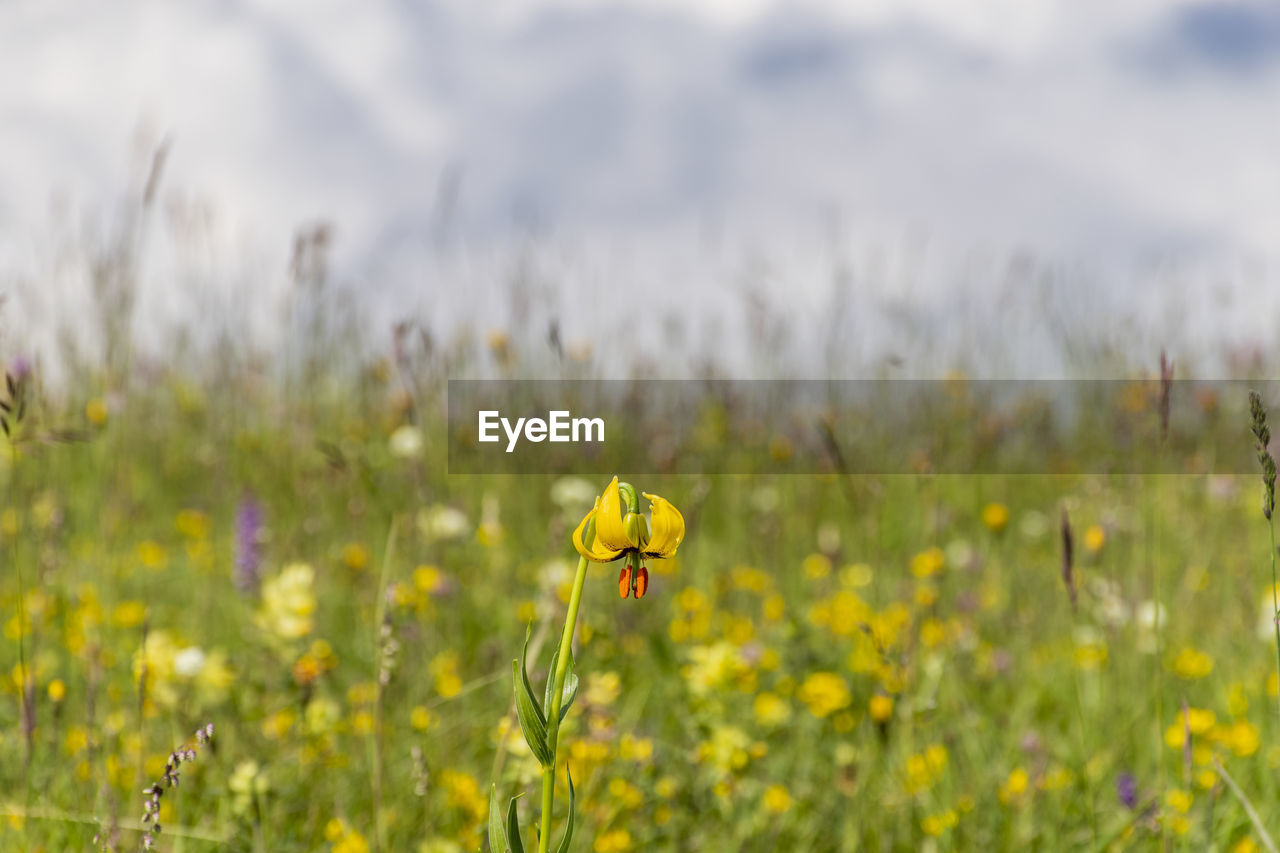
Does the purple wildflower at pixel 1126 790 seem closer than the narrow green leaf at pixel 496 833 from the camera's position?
No

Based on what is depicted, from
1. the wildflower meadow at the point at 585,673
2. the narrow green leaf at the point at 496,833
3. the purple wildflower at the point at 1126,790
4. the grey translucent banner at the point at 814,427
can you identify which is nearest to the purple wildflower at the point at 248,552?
the wildflower meadow at the point at 585,673

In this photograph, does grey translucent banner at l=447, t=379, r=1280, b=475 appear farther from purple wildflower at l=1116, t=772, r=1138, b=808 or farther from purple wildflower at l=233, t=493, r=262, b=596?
purple wildflower at l=1116, t=772, r=1138, b=808

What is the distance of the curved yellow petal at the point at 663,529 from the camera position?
0.83 meters

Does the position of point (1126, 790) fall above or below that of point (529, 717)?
below

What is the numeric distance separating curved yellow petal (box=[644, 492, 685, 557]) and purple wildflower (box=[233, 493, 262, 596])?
5.89 ft

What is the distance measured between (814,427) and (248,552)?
2.27 metres

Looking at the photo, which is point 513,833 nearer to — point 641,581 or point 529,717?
point 529,717

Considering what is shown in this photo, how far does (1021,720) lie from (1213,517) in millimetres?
2858

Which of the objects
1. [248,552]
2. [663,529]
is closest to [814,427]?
[248,552]

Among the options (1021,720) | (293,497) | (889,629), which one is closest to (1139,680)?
(1021,720)

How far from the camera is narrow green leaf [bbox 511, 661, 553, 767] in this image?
2.42ft

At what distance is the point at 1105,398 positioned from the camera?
4.40 meters

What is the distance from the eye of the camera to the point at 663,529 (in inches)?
32.6

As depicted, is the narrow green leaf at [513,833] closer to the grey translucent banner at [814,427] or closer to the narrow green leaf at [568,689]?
the narrow green leaf at [568,689]
